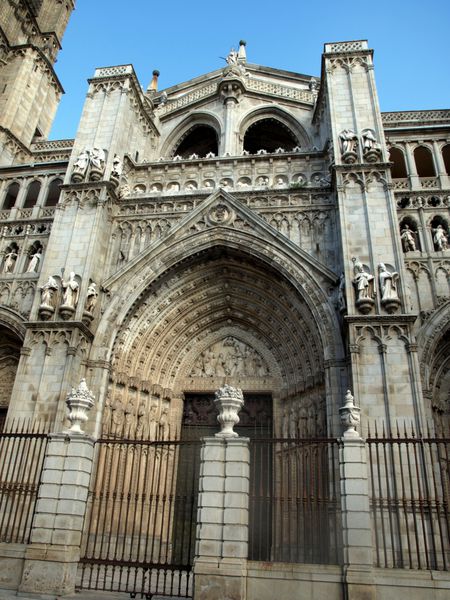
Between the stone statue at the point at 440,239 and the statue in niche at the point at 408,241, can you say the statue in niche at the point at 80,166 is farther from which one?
the stone statue at the point at 440,239

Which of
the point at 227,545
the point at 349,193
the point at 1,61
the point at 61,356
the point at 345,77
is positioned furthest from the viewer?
the point at 1,61

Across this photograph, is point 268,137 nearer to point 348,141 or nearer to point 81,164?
point 348,141

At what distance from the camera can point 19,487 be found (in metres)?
12.4

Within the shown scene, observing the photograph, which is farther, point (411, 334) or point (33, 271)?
point (33, 271)

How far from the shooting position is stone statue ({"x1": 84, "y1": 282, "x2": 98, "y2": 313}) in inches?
619

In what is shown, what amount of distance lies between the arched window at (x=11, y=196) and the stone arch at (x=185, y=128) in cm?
698

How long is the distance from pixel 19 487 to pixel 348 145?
47.6ft

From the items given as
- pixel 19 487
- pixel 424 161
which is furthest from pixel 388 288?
pixel 19 487

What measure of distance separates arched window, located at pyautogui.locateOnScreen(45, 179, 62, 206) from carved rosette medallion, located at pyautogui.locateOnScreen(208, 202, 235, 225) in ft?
23.0

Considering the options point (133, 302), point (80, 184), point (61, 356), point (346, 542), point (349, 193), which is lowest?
point (346, 542)

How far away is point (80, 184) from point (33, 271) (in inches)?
141

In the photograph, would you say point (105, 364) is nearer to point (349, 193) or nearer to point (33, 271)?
point (33, 271)

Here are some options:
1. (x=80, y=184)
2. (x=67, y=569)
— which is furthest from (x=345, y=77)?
(x=67, y=569)

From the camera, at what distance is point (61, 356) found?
14.8 metres
